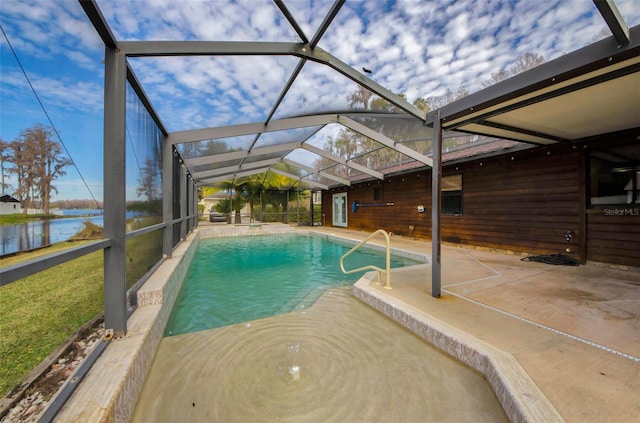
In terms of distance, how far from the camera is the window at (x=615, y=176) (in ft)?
14.8

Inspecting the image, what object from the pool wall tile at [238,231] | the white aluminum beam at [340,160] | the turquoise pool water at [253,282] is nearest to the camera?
the turquoise pool water at [253,282]

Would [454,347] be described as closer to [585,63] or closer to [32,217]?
[585,63]

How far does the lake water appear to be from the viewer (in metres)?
1.27

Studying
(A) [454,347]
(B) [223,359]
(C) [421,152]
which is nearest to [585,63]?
(A) [454,347]

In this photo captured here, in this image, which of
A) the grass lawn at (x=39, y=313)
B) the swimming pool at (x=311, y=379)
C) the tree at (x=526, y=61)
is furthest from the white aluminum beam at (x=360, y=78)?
the grass lawn at (x=39, y=313)

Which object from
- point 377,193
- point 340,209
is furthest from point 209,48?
point 340,209

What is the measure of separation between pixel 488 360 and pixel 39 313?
4.01 metres

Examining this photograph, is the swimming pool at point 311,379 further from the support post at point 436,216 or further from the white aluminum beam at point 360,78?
the white aluminum beam at point 360,78

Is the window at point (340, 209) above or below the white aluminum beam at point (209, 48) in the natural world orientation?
below

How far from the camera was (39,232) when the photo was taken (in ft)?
4.79

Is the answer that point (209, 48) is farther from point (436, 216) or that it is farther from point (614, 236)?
point (614, 236)

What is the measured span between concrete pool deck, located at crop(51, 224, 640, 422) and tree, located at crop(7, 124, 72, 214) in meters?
1.07

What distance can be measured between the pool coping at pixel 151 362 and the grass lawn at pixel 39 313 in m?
0.51

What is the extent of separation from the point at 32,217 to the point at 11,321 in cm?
173
